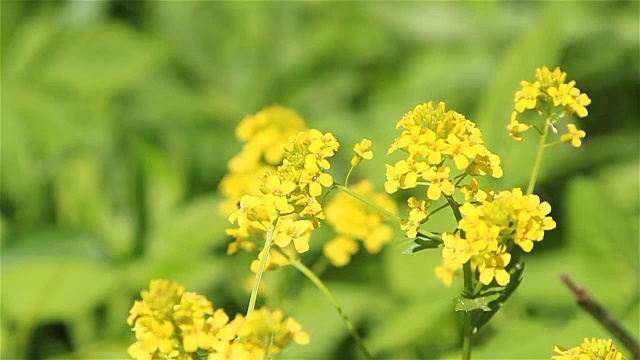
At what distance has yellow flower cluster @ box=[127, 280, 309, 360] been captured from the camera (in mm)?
874

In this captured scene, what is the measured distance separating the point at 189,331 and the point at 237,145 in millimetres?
1697

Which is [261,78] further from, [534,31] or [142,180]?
[534,31]

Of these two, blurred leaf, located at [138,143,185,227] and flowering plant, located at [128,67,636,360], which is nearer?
flowering plant, located at [128,67,636,360]

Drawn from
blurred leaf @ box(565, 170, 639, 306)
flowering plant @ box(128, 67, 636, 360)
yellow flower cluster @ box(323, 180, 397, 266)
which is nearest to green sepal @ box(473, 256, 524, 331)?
flowering plant @ box(128, 67, 636, 360)

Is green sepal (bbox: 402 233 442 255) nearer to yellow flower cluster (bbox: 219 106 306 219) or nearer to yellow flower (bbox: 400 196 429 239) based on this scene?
yellow flower (bbox: 400 196 429 239)

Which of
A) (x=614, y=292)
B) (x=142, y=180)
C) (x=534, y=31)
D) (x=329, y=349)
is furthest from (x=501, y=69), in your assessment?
(x=142, y=180)

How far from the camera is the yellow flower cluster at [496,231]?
2.93ft

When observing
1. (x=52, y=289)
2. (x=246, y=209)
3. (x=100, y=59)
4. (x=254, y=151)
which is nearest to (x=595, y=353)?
(x=246, y=209)

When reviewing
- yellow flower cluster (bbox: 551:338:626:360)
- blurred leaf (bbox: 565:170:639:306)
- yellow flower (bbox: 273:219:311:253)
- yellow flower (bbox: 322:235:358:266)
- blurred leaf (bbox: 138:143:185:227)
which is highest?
blurred leaf (bbox: 138:143:185:227)

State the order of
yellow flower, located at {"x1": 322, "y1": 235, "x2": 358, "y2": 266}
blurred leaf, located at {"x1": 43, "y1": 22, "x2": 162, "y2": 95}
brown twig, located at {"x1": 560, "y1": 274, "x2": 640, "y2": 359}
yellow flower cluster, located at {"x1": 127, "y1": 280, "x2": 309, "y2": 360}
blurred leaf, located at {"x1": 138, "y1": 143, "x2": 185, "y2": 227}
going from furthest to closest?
blurred leaf, located at {"x1": 43, "y1": 22, "x2": 162, "y2": 95}, blurred leaf, located at {"x1": 138, "y1": 143, "x2": 185, "y2": 227}, yellow flower, located at {"x1": 322, "y1": 235, "x2": 358, "y2": 266}, brown twig, located at {"x1": 560, "y1": 274, "x2": 640, "y2": 359}, yellow flower cluster, located at {"x1": 127, "y1": 280, "x2": 309, "y2": 360}

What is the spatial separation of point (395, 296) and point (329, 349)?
0.19 m

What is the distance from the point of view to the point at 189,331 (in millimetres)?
902

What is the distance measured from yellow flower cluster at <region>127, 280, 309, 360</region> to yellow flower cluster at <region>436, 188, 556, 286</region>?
0.58ft

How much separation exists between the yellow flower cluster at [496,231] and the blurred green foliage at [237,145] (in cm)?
56
